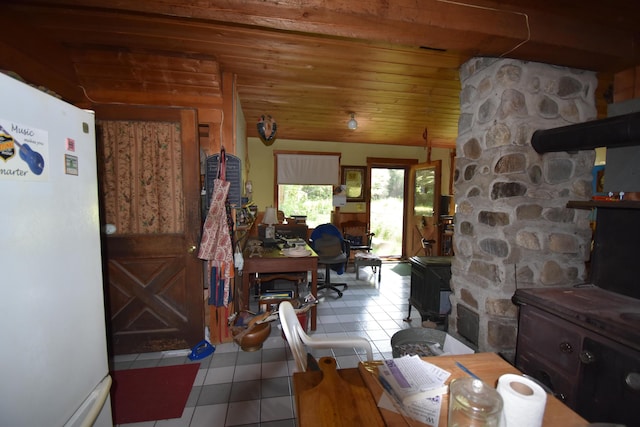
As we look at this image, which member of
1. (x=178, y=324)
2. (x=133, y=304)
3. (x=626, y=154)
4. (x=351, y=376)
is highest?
(x=626, y=154)

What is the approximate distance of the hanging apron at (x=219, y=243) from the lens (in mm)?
2367

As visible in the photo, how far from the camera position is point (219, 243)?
94.0 inches

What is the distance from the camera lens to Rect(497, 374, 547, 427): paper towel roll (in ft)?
2.31

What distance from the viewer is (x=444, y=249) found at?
5016mm

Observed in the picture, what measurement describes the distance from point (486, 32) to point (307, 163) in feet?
12.2

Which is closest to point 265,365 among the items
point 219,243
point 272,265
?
point 272,265

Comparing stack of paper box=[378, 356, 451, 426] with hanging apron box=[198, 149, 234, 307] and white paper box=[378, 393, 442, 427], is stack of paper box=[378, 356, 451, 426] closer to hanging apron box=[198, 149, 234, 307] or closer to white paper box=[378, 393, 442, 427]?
white paper box=[378, 393, 442, 427]

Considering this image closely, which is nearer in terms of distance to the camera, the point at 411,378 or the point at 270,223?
the point at 411,378

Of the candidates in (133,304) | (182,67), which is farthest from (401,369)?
(182,67)

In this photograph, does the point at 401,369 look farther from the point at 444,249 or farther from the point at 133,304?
the point at 444,249

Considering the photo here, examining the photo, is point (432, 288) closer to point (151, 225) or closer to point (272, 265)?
point (272, 265)

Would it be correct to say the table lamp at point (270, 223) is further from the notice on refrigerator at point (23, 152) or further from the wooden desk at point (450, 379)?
the notice on refrigerator at point (23, 152)

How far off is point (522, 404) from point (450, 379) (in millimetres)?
323

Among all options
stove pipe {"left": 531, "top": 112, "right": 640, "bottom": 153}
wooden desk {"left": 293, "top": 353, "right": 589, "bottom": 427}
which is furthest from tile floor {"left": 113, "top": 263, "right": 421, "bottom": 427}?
stove pipe {"left": 531, "top": 112, "right": 640, "bottom": 153}
